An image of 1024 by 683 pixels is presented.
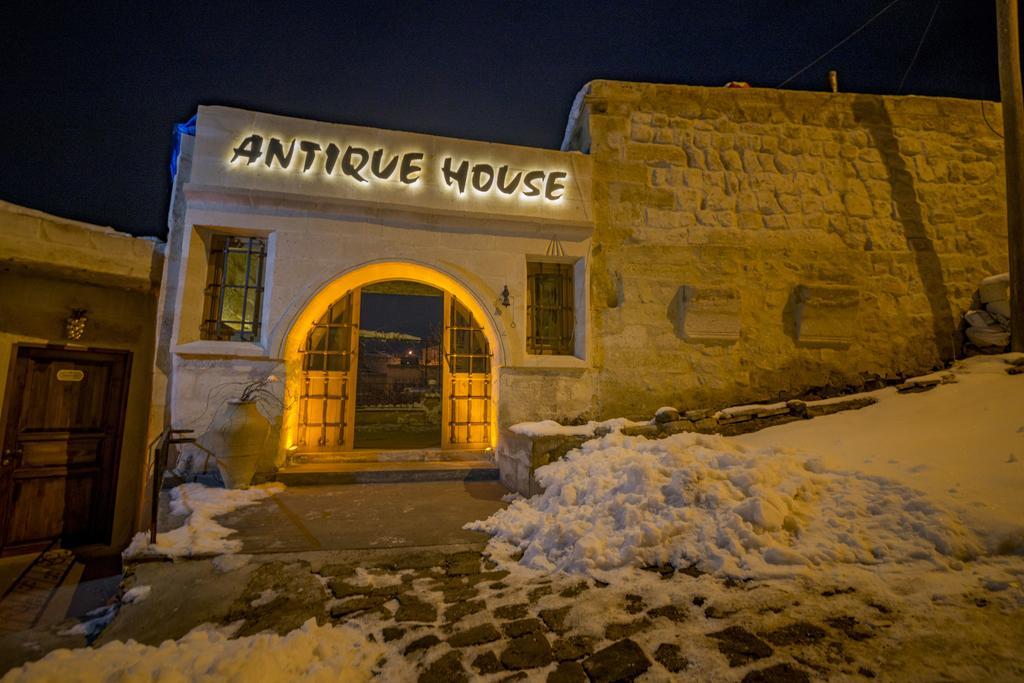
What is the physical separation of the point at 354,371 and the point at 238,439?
105 inches

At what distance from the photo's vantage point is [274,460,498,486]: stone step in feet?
18.5

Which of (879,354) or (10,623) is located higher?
(879,354)

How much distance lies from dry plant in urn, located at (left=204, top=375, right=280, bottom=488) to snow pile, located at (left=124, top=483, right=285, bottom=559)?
0.60ft

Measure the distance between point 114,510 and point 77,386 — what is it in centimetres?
170

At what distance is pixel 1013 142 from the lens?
6340 mm

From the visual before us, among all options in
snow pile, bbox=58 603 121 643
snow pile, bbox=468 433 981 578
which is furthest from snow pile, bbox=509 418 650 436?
snow pile, bbox=58 603 121 643

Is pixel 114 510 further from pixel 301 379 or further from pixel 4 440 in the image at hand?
pixel 301 379

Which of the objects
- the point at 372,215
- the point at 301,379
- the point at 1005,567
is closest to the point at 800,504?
the point at 1005,567

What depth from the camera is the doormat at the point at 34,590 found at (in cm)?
429

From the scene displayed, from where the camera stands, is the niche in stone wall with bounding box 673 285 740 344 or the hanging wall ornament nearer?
the hanging wall ornament

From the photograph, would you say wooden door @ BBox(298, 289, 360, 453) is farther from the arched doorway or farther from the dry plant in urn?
Answer: the dry plant in urn

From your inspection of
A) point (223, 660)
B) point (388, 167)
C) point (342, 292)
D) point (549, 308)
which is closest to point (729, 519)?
point (223, 660)

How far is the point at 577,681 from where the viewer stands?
1.88m

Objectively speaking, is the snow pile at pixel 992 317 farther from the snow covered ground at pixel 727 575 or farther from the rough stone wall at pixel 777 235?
the snow covered ground at pixel 727 575
